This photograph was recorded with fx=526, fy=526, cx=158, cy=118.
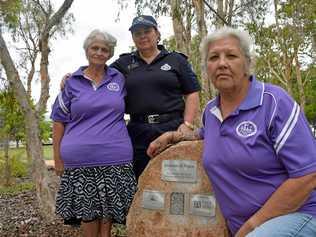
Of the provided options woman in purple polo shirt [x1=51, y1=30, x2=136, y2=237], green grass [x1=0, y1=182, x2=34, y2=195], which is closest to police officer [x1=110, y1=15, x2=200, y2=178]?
woman in purple polo shirt [x1=51, y1=30, x2=136, y2=237]

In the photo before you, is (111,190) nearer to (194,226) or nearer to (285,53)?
(194,226)

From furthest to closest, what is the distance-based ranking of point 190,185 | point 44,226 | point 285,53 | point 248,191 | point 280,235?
1. point 285,53
2. point 44,226
3. point 190,185
4. point 248,191
5. point 280,235

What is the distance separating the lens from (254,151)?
252 centimetres

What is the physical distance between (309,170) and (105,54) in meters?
1.85

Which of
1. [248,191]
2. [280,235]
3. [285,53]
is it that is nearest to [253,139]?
[248,191]

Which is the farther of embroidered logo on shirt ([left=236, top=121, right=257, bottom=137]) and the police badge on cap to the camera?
the police badge on cap

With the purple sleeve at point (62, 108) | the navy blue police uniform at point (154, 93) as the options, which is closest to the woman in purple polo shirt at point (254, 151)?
the navy blue police uniform at point (154, 93)

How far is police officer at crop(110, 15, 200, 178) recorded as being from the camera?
3729mm

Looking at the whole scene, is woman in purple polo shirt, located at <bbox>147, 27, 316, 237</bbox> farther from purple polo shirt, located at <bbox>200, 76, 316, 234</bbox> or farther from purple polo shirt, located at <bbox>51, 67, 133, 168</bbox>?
purple polo shirt, located at <bbox>51, 67, 133, 168</bbox>

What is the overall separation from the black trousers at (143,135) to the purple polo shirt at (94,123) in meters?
0.10

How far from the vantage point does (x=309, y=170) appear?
7.95 ft

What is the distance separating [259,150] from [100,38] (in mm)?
1674

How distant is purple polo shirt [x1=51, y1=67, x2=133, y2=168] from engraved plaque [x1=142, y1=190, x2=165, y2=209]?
0.33 metres

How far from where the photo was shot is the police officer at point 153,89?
373 cm
